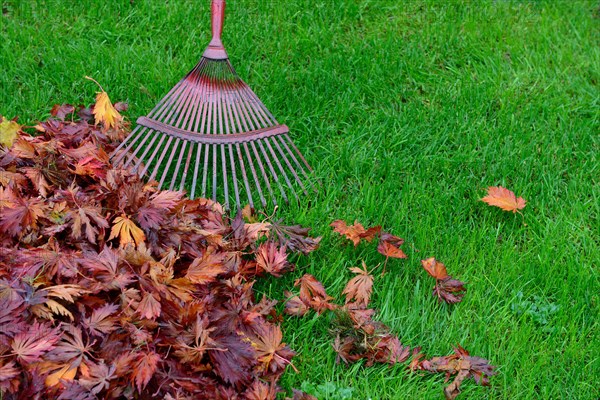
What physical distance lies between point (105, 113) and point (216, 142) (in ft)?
1.53

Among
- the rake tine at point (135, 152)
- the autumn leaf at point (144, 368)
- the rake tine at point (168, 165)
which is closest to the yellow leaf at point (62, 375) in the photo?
the autumn leaf at point (144, 368)

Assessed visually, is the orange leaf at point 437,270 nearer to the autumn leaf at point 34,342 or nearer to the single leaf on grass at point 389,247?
the single leaf on grass at point 389,247

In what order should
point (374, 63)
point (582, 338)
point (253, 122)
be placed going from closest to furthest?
1. point (582, 338)
2. point (253, 122)
3. point (374, 63)

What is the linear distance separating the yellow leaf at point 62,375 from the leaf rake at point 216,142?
1002mm

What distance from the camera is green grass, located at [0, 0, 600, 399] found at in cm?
247

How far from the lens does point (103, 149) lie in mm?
2828

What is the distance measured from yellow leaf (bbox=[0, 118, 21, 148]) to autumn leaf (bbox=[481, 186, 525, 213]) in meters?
1.85

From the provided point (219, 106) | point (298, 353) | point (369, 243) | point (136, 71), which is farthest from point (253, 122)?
point (298, 353)

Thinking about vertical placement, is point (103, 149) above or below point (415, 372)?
above

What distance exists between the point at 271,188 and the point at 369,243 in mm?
484

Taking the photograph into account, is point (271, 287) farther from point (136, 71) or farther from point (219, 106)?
point (136, 71)

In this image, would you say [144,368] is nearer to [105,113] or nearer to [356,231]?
[356,231]

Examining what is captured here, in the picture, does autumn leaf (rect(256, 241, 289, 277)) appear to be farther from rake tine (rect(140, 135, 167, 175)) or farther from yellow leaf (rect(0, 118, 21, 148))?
yellow leaf (rect(0, 118, 21, 148))

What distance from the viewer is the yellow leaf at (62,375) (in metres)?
1.91
